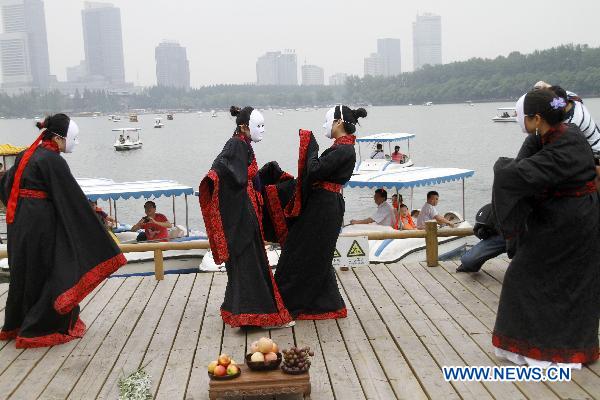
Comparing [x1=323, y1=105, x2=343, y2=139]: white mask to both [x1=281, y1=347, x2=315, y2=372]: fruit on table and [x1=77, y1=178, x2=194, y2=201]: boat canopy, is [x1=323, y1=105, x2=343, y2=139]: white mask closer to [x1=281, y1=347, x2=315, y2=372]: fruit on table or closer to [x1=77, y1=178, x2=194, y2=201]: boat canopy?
[x1=281, y1=347, x2=315, y2=372]: fruit on table

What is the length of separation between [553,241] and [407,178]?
33.2 ft

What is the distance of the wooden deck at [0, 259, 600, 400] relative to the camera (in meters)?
5.31

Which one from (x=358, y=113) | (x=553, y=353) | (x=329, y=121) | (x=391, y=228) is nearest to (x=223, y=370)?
(x=553, y=353)

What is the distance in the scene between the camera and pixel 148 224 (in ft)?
47.8

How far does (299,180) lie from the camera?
6891 mm

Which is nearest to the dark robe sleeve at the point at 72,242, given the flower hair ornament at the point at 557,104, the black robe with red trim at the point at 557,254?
the black robe with red trim at the point at 557,254

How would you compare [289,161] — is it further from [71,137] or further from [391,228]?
[71,137]

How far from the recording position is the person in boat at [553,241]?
523cm

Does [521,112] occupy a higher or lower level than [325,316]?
higher

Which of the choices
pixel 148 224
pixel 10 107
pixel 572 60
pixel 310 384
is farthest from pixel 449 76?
pixel 310 384

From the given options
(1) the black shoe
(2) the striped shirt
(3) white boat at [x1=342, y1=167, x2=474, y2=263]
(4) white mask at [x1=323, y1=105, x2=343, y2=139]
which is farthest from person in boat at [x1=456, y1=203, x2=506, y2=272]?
(3) white boat at [x1=342, y1=167, x2=474, y2=263]

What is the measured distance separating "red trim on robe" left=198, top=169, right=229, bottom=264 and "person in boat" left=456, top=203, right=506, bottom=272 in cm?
285

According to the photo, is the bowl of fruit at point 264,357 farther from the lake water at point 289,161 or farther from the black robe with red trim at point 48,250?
the lake water at point 289,161

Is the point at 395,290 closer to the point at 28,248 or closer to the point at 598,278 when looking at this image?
the point at 598,278
